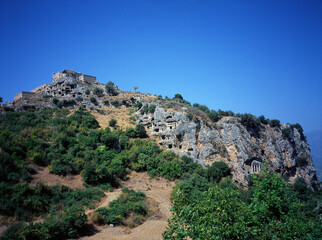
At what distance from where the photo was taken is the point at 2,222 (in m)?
11.6

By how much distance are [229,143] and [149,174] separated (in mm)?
14176

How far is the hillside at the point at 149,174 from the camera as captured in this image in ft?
22.9

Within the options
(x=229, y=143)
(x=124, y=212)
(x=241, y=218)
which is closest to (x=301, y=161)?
(x=229, y=143)

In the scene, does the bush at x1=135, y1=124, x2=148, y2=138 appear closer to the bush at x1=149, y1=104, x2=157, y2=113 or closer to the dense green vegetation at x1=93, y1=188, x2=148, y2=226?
the bush at x1=149, y1=104, x2=157, y2=113

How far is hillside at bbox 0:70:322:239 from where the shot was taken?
697 cm

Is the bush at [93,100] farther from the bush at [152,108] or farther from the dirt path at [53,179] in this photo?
the dirt path at [53,179]

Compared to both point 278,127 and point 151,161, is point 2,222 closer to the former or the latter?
point 151,161

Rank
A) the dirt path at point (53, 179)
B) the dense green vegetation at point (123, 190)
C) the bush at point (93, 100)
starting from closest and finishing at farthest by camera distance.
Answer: the dense green vegetation at point (123, 190) → the dirt path at point (53, 179) → the bush at point (93, 100)

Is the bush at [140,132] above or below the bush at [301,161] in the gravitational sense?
above

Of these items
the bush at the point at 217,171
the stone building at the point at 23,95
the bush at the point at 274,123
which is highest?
the stone building at the point at 23,95

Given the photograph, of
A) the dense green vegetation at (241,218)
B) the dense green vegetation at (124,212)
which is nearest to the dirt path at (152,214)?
the dense green vegetation at (124,212)

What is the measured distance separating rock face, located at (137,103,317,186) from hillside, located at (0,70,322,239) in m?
0.16

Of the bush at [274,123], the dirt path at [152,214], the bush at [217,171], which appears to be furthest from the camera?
the bush at [274,123]

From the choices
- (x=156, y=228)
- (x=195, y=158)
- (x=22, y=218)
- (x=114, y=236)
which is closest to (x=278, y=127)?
(x=195, y=158)
